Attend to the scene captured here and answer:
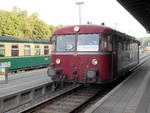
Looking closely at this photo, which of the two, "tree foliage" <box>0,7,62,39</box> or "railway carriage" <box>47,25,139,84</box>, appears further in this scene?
"tree foliage" <box>0,7,62,39</box>

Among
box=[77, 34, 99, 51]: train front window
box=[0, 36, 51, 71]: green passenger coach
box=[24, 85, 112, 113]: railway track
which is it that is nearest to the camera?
box=[24, 85, 112, 113]: railway track

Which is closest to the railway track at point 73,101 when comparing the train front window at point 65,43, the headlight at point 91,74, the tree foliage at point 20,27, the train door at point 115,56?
the headlight at point 91,74

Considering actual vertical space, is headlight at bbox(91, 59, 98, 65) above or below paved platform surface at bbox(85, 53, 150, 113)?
above

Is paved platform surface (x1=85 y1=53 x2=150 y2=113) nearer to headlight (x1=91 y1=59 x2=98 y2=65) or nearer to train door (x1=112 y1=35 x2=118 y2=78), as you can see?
headlight (x1=91 y1=59 x2=98 y2=65)

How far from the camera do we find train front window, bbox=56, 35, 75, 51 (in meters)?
11.4

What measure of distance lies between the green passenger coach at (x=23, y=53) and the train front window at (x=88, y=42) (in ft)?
29.8

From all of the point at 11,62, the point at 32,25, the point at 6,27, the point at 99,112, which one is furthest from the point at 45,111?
the point at 32,25

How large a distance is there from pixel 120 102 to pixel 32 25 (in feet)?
132

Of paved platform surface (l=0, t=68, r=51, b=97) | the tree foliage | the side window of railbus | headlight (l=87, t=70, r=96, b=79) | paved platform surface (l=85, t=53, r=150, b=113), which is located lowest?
paved platform surface (l=0, t=68, r=51, b=97)

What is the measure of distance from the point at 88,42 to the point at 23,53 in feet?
37.7

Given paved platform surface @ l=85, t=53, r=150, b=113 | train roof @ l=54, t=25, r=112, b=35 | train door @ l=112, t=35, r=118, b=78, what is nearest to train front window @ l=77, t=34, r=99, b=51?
train roof @ l=54, t=25, r=112, b=35

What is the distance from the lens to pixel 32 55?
75.0 ft

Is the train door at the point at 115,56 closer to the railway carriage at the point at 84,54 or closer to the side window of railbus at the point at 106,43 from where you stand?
the railway carriage at the point at 84,54

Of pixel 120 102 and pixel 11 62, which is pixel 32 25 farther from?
pixel 120 102
